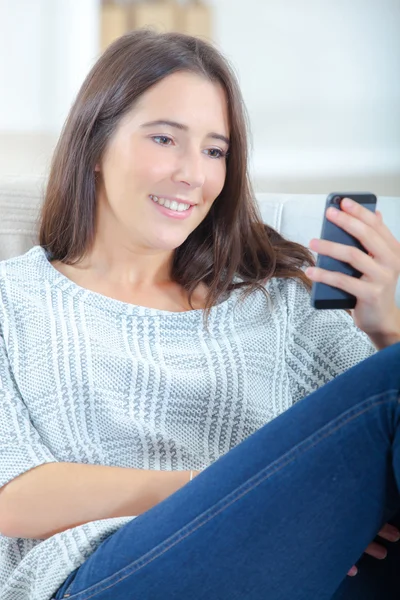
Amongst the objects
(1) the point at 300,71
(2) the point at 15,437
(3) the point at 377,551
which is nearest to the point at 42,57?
(1) the point at 300,71

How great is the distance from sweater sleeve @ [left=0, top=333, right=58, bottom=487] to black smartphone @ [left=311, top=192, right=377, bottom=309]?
0.44 metres

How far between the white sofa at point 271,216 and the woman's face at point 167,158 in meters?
0.24

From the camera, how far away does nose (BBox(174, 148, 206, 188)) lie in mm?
1352

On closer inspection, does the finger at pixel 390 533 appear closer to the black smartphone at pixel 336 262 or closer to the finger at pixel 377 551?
the finger at pixel 377 551

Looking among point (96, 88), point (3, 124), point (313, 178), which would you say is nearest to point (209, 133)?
point (96, 88)

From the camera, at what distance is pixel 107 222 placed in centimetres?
146

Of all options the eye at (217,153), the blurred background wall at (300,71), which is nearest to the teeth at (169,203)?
the eye at (217,153)

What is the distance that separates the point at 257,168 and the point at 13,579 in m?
2.26

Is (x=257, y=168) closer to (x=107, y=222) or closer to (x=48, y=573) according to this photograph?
(x=107, y=222)

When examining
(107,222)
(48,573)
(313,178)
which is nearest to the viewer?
(48,573)

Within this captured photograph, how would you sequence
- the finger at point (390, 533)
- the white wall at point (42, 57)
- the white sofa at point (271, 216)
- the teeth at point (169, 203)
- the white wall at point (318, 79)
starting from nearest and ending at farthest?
the finger at point (390, 533), the teeth at point (169, 203), the white sofa at point (271, 216), the white wall at point (318, 79), the white wall at point (42, 57)

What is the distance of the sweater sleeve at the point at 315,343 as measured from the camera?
1415 mm

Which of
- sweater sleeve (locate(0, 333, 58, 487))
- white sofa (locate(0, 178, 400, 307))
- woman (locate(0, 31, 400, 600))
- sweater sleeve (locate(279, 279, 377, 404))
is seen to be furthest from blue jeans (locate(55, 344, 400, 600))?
white sofa (locate(0, 178, 400, 307))

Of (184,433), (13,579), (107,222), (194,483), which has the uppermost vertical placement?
(107,222)
